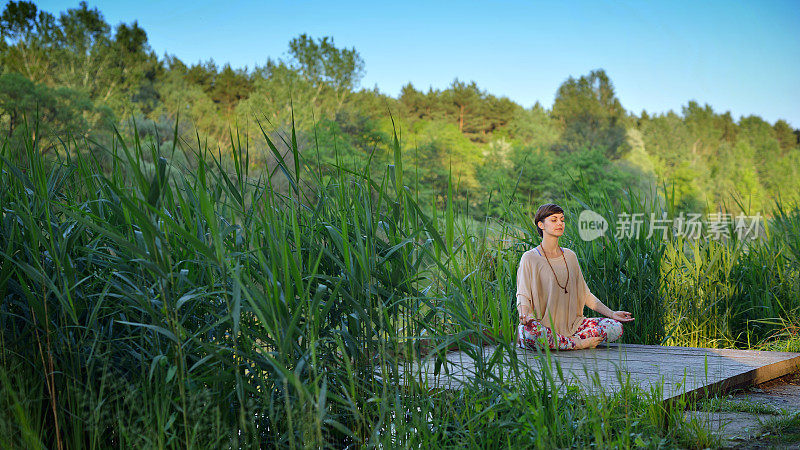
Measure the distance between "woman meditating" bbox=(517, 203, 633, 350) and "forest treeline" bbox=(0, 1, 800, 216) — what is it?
25468mm

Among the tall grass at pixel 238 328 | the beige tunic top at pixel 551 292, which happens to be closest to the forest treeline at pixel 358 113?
the beige tunic top at pixel 551 292

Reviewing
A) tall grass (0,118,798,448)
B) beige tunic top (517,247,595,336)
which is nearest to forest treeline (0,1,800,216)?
beige tunic top (517,247,595,336)

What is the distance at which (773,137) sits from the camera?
2625 inches

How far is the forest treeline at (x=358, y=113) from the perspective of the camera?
115ft

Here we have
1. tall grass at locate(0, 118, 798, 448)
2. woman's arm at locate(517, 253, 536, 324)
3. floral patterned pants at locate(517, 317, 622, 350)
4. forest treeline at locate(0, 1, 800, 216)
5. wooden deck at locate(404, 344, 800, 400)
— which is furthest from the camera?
forest treeline at locate(0, 1, 800, 216)

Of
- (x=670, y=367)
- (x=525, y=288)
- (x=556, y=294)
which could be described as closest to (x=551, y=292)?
(x=556, y=294)

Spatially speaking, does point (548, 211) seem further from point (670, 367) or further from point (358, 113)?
point (358, 113)

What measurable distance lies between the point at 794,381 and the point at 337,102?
137 feet

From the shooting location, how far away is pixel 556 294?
435cm

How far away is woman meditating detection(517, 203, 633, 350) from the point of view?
4270 millimetres

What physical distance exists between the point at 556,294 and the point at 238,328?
273 cm

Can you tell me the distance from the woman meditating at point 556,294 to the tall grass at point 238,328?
1.56 meters

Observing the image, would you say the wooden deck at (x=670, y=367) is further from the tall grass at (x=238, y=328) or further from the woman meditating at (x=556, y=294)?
the tall grass at (x=238, y=328)

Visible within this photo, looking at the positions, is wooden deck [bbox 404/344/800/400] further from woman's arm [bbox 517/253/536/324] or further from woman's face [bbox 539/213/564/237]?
woman's face [bbox 539/213/564/237]
